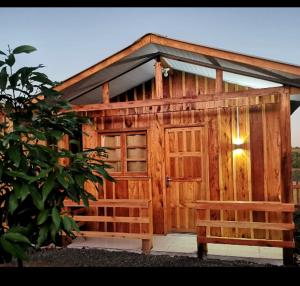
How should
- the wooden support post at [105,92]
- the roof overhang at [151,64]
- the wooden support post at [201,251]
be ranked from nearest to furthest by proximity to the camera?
the roof overhang at [151,64] < the wooden support post at [201,251] < the wooden support post at [105,92]

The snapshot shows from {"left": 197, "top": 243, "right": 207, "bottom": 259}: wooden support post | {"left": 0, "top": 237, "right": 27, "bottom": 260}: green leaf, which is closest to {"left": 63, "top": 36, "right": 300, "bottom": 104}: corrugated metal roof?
{"left": 197, "top": 243, "right": 207, "bottom": 259}: wooden support post

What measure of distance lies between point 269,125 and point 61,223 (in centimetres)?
477

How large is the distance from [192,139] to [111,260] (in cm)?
281

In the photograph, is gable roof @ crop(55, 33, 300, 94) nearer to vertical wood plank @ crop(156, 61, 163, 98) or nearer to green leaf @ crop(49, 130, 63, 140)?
vertical wood plank @ crop(156, 61, 163, 98)

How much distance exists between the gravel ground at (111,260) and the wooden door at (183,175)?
1339mm

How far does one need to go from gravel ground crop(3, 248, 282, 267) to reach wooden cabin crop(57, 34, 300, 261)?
312 millimetres

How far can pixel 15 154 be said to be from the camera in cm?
164

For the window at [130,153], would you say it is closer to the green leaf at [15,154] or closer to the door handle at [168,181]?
the door handle at [168,181]

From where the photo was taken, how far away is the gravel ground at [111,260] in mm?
4496

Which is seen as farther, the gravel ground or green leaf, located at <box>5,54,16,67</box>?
the gravel ground

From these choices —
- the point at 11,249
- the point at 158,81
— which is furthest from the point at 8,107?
the point at 158,81


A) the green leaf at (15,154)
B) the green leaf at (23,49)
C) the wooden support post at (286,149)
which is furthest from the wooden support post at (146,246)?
the green leaf at (23,49)

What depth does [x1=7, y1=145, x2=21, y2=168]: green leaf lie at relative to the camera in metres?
1.61

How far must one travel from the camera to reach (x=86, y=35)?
10.6 m
